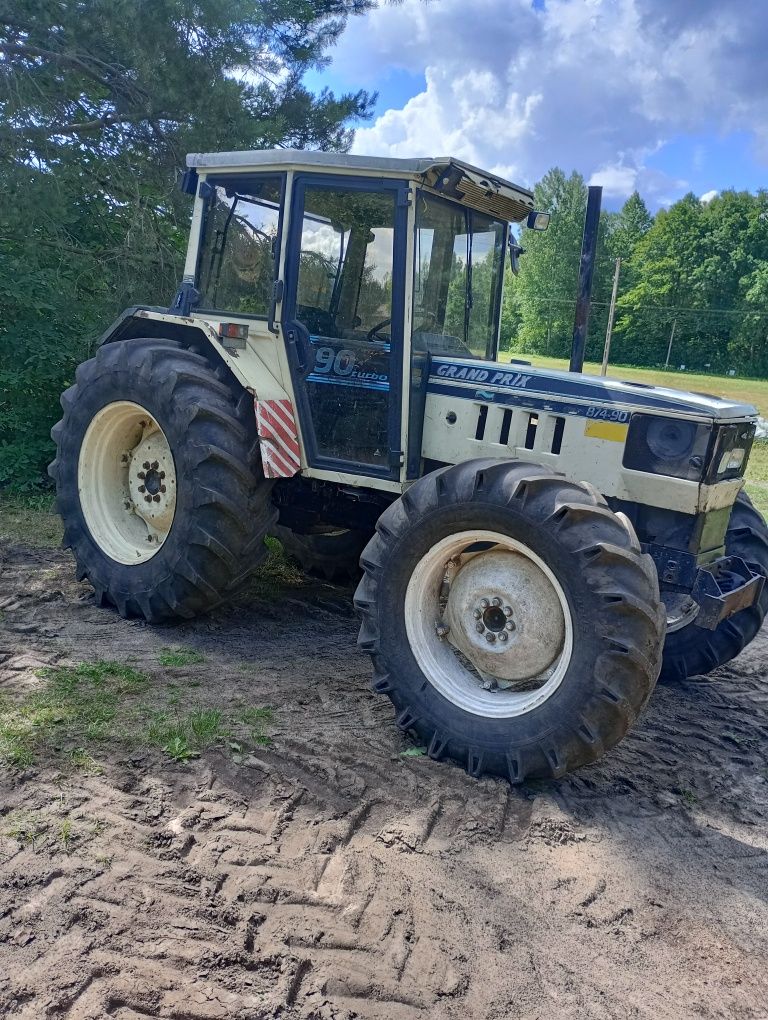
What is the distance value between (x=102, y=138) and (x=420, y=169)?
5677 mm

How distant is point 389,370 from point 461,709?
70.3 inches

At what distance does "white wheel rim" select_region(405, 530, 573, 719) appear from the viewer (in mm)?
3596

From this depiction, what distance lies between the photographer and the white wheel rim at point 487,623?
3596mm

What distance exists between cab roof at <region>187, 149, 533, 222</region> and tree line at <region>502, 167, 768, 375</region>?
48382mm

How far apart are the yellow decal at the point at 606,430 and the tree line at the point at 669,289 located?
4932cm

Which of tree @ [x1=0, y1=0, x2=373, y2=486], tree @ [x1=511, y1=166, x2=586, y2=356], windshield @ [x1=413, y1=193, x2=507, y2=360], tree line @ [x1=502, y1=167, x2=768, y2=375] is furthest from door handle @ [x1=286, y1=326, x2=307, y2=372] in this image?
tree @ [x1=511, y1=166, x2=586, y2=356]

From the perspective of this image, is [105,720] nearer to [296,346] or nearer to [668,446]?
[296,346]

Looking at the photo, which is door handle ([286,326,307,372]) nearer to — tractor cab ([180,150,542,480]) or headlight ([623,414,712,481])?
tractor cab ([180,150,542,480])

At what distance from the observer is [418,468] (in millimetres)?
4566

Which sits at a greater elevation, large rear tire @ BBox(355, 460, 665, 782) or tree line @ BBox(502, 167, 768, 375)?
tree line @ BBox(502, 167, 768, 375)

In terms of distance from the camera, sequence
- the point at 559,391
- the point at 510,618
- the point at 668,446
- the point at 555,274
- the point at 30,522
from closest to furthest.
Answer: the point at 510,618 < the point at 668,446 < the point at 559,391 < the point at 30,522 < the point at 555,274

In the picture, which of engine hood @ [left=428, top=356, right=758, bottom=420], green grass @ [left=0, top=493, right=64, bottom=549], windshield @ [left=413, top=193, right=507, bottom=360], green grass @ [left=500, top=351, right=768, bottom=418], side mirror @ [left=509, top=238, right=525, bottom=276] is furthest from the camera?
green grass @ [left=500, top=351, right=768, bottom=418]

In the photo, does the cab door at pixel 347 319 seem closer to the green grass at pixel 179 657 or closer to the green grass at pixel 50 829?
the green grass at pixel 179 657

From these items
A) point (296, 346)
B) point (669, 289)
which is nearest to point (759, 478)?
point (296, 346)
